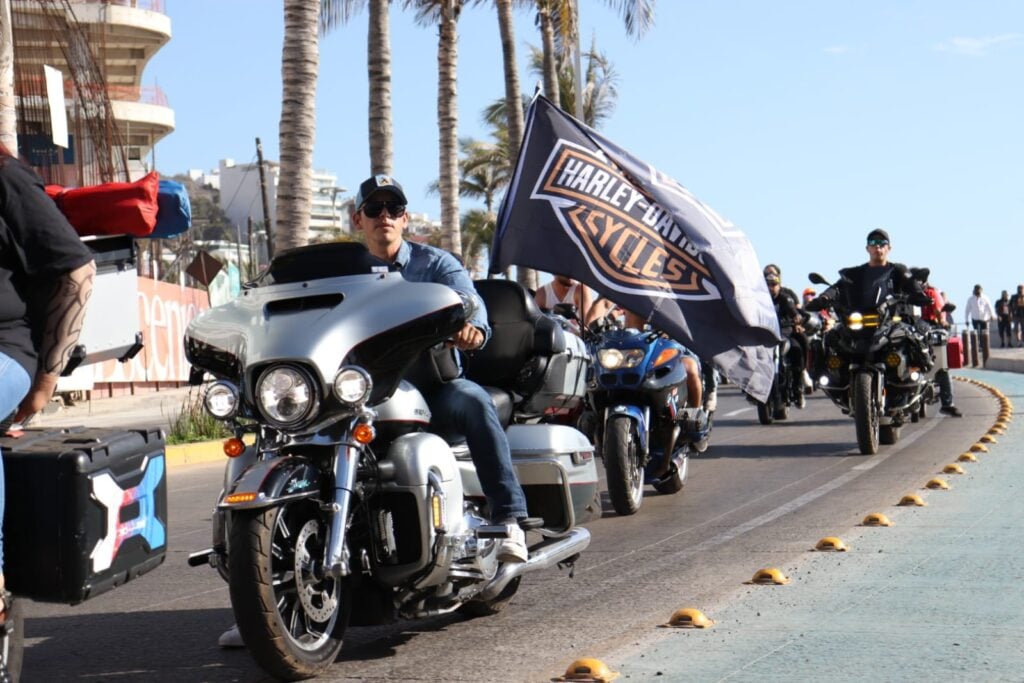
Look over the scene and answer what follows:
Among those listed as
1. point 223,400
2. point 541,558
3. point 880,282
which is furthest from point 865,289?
point 223,400

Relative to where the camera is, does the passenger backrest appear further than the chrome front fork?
Yes

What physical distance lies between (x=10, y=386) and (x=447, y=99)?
24.8 metres

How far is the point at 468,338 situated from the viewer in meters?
5.44

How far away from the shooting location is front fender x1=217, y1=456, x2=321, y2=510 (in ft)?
15.2

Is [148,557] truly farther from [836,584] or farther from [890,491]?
[890,491]

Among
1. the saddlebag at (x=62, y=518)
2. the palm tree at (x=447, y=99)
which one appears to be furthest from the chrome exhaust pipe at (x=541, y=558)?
the palm tree at (x=447, y=99)

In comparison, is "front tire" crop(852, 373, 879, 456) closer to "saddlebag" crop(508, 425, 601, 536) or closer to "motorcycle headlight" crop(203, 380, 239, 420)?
"saddlebag" crop(508, 425, 601, 536)

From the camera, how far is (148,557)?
449 centimetres

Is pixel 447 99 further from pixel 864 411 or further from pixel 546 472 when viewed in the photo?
pixel 546 472

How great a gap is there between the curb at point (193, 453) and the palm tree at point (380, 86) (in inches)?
259

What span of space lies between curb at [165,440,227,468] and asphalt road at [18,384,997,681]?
12.8ft

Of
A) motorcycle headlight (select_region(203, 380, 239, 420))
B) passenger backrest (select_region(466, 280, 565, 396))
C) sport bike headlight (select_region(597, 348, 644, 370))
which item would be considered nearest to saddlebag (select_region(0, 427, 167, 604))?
motorcycle headlight (select_region(203, 380, 239, 420))

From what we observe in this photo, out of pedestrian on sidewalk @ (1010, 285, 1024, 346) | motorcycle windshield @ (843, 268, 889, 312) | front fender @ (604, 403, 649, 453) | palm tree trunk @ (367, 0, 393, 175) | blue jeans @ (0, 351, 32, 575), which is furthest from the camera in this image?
pedestrian on sidewalk @ (1010, 285, 1024, 346)

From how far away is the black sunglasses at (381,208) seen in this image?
602 cm
